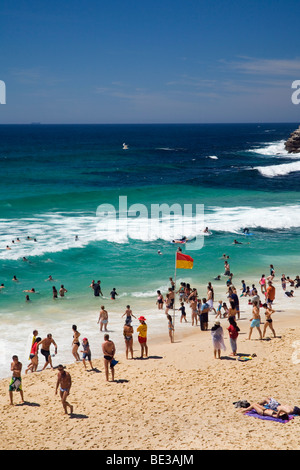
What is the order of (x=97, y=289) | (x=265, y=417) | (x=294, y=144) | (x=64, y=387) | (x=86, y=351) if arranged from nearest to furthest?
(x=265, y=417)
(x=64, y=387)
(x=86, y=351)
(x=97, y=289)
(x=294, y=144)

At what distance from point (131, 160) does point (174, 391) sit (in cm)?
7787

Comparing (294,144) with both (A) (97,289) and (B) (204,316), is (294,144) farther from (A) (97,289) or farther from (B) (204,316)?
(B) (204,316)

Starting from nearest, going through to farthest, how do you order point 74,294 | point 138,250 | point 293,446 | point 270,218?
point 293,446, point 74,294, point 138,250, point 270,218

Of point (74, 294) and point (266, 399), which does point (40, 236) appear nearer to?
point (74, 294)

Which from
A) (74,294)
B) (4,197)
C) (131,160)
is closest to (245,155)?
(131,160)

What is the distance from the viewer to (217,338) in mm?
14312

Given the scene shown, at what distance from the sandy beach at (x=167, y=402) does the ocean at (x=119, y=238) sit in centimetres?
263

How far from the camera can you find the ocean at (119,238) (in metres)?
21.1

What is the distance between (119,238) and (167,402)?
22840mm

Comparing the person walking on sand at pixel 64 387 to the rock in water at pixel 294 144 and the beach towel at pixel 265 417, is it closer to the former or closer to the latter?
the beach towel at pixel 265 417

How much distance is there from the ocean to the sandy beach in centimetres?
263

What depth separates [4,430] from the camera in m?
11.5

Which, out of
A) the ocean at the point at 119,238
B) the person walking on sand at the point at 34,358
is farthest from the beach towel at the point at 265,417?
the person walking on sand at the point at 34,358

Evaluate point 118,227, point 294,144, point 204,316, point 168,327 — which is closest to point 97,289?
point 168,327
